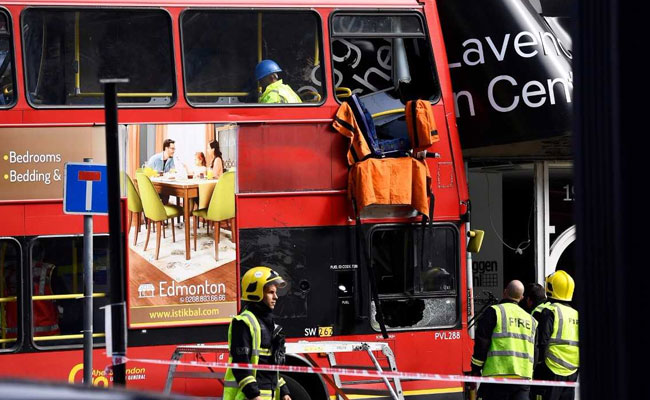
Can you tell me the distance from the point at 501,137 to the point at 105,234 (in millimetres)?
4332

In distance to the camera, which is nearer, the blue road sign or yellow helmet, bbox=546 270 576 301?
the blue road sign

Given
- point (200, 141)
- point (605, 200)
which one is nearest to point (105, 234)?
point (200, 141)

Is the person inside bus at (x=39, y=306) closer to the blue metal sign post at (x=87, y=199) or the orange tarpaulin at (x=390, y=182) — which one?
the blue metal sign post at (x=87, y=199)

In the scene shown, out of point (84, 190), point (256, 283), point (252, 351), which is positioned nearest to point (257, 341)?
point (252, 351)

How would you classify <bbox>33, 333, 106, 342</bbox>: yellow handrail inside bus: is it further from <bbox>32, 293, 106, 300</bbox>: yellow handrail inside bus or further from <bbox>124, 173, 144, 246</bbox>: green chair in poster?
<bbox>124, 173, 144, 246</bbox>: green chair in poster

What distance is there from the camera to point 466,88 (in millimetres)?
12695

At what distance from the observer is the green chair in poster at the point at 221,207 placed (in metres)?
11.1

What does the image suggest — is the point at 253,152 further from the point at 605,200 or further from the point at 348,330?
the point at 605,200

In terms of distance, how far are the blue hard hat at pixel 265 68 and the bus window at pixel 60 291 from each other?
89.1 inches

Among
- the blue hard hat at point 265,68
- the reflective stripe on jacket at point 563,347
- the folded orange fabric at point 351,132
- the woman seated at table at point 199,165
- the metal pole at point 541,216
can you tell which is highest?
the blue hard hat at point 265,68

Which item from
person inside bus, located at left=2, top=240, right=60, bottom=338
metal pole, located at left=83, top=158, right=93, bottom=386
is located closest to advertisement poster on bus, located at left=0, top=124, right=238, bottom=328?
person inside bus, located at left=2, top=240, right=60, bottom=338

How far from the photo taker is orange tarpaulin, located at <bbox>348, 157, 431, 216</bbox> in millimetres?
11203

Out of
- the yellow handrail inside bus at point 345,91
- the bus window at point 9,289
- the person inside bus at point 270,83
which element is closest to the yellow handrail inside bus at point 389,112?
the yellow handrail inside bus at point 345,91

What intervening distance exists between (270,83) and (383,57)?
145cm
